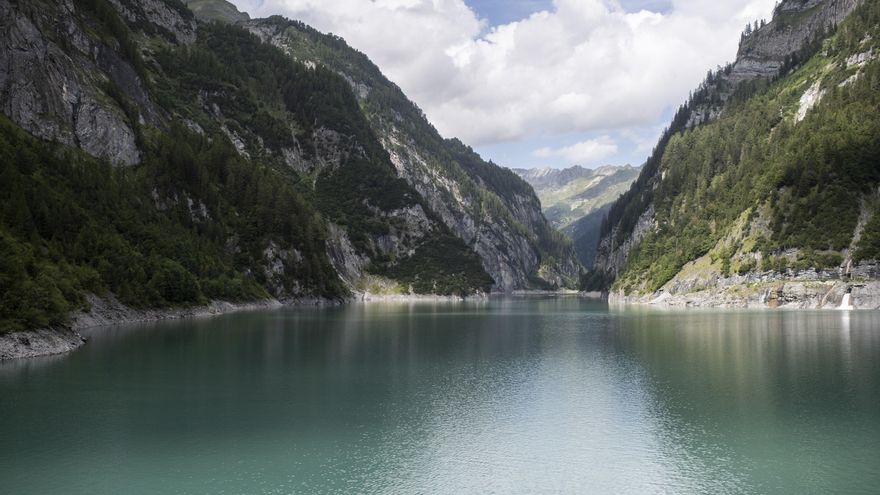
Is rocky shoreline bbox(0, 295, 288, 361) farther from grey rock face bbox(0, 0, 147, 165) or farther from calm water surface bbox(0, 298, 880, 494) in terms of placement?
grey rock face bbox(0, 0, 147, 165)

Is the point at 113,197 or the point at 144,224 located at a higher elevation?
the point at 113,197

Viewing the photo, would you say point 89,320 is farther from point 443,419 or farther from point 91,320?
point 443,419

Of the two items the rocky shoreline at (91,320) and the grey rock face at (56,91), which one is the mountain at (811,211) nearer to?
the rocky shoreline at (91,320)

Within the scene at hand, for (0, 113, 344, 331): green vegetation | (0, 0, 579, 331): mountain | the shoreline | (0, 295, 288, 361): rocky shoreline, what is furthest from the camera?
(0, 0, 579, 331): mountain

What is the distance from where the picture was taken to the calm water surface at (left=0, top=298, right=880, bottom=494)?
1033 inches

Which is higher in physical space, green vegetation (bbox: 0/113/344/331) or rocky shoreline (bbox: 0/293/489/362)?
green vegetation (bbox: 0/113/344/331)

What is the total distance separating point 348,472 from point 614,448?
13.0m

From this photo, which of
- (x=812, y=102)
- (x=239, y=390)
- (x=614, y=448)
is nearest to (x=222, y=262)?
(x=239, y=390)

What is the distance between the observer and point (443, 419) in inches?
1427

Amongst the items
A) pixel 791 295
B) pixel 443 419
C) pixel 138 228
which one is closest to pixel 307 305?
pixel 138 228

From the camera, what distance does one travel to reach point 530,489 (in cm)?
2520

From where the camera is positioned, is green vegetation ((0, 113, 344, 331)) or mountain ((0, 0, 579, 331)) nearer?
green vegetation ((0, 113, 344, 331))

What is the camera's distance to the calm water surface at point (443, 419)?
86.1 feet

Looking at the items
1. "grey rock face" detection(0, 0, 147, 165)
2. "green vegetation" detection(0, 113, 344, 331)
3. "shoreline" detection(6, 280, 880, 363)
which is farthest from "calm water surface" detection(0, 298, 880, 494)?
"grey rock face" detection(0, 0, 147, 165)
